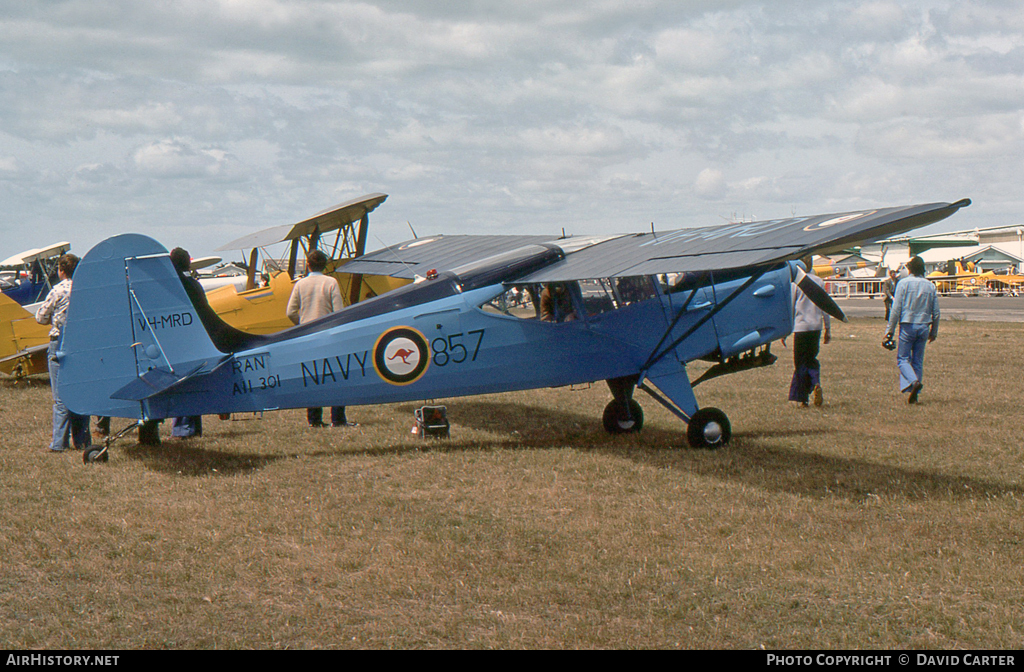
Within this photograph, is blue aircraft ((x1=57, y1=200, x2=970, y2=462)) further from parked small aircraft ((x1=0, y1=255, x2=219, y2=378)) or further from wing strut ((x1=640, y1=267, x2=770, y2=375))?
parked small aircraft ((x1=0, y1=255, x2=219, y2=378))

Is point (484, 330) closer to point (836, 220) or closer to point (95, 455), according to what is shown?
point (836, 220)

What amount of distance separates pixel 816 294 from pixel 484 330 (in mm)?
4397

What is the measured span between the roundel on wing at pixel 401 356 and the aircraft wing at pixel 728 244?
120 cm

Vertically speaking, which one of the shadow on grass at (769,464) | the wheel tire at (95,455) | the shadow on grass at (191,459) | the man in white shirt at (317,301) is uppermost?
the man in white shirt at (317,301)

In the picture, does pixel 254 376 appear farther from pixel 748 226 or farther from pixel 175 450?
pixel 748 226

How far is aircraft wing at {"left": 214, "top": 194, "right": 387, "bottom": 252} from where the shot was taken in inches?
470

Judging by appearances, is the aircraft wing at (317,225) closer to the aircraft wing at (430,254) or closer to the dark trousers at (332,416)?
the aircraft wing at (430,254)

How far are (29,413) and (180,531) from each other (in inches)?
266

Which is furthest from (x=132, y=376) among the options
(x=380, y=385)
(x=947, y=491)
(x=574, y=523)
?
(x=947, y=491)

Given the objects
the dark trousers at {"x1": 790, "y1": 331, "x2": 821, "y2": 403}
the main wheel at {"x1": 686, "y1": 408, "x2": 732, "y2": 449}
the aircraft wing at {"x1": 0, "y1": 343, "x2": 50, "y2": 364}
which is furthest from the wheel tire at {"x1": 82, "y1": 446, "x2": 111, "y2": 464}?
the dark trousers at {"x1": 790, "y1": 331, "x2": 821, "y2": 403}

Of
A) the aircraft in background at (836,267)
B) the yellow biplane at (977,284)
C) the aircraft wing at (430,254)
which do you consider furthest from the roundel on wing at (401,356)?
the yellow biplane at (977,284)

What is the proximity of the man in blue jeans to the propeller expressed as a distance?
124 centimetres

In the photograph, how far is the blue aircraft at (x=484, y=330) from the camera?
6809 millimetres

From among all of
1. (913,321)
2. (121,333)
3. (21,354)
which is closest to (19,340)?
(21,354)
